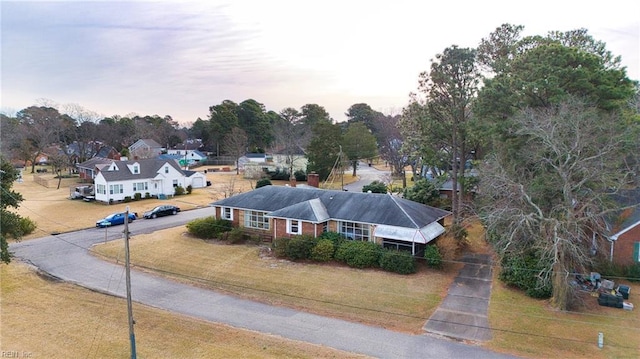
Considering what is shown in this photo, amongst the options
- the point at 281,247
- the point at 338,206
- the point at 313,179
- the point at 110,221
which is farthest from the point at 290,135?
the point at 281,247

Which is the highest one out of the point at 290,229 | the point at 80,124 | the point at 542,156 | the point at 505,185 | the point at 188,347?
the point at 80,124

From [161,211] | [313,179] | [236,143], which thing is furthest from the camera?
[236,143]

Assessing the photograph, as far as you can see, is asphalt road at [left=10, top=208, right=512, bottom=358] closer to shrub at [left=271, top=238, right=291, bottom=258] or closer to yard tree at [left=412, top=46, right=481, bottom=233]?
shrub at [left=271, top=238, right=291, bottom=258]

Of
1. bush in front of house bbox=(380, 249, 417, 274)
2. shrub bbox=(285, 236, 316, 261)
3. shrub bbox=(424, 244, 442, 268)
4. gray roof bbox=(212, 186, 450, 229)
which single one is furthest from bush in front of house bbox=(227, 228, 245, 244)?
shrub bbox=(424, 244, 442, 268)

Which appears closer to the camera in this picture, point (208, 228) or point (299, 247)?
point (299, 247)

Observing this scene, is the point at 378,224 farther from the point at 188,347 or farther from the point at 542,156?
the point at 188,347

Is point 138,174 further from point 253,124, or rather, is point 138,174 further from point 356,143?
point 253,124

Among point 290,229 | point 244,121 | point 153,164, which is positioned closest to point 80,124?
point 244,121
